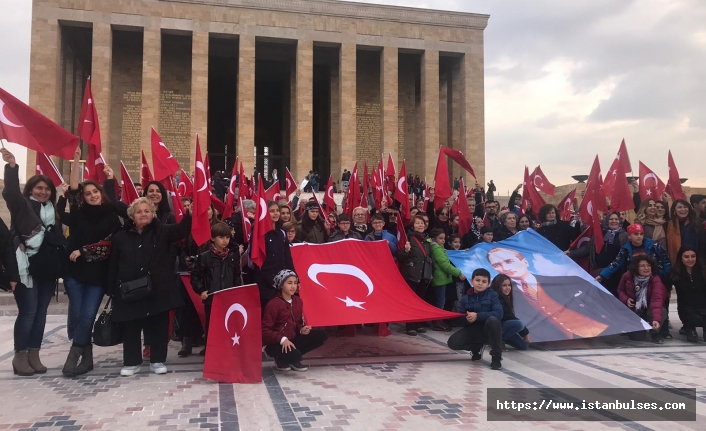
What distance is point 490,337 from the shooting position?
564cm

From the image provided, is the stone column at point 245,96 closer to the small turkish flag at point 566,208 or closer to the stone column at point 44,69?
the stone column at point 44,69

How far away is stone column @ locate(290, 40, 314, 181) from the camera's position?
2938 centimetres

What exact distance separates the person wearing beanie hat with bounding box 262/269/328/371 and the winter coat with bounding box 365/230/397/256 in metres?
2.09

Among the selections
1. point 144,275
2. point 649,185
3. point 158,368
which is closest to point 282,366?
point 158,368

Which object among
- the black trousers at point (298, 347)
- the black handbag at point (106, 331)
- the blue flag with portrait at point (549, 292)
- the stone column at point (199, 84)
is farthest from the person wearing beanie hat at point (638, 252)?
the stone column at point (199, 84)

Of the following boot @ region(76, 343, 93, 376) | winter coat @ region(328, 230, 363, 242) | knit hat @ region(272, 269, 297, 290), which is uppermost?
winter coat @ region(328, 230, 363, 242)

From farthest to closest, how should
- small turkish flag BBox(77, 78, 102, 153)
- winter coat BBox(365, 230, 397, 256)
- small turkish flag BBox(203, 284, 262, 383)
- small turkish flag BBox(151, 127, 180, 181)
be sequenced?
small turkish flag BBox(151, 127, 180, 181)
winter coat BBox(365, 230, 397, 256)
small turkish flag BBox(77, 78, 102, 153)
small turkish flag BBox(203, 284, 262, 383)

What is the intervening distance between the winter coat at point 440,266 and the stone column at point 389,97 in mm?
23135

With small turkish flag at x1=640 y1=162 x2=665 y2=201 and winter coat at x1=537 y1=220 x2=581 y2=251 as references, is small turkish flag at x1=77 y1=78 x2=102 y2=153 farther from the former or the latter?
small turkish flag at x1=640 y1=162 x2=665 y2=201

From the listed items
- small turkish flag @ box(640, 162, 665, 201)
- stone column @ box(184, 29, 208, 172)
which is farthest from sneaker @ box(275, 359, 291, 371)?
stone column @ box(184, 29, 208, 172)

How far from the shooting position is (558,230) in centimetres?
888

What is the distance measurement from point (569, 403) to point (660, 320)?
369cm

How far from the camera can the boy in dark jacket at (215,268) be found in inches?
224

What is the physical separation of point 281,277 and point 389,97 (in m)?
26.6
